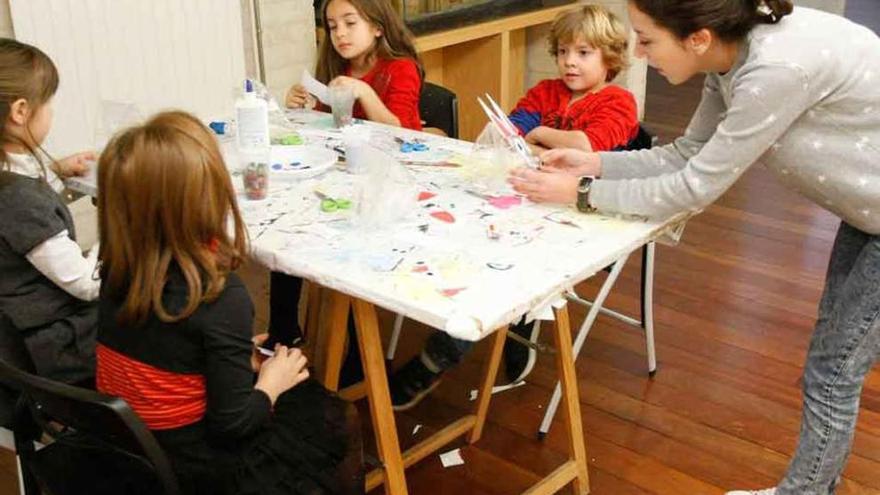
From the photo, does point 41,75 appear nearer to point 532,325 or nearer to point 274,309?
point 274,309

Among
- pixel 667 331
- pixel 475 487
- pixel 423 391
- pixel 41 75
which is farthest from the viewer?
Answer: pixel 667 331

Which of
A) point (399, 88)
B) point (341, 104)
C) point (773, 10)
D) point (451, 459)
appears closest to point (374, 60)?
point (399, 88)

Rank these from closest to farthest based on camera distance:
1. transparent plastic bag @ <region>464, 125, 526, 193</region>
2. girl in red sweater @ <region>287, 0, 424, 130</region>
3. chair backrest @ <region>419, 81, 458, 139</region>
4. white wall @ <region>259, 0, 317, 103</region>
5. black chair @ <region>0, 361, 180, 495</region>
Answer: black chair @ <region>0, 361, 180, 495</region> < transparent plastic bag @ <region>464, 125, 526, 193</region> < girl in red sweater @ <region>287, 0, 424, 130</region> < chair backrest @ <region>419, 81, 458, 139</region> < white wall @ <region>259, 0, 317, 103</region>

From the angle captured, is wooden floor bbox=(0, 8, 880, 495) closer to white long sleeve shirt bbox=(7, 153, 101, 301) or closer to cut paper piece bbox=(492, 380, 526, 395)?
cut paper piece bbox=(492, 380, 526, 395)

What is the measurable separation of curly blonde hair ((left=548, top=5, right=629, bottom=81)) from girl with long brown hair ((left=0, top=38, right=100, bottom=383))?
1270 mm

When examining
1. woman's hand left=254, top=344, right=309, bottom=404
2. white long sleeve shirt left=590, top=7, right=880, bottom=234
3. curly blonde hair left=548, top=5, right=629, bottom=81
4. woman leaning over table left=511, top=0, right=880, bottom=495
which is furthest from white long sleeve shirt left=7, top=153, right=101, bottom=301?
curly blonde hair left=548, top=5, right=629, bottom=81

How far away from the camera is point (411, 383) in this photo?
2.51 metres

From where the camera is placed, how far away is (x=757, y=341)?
2.95m

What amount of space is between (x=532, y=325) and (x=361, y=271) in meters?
1.24

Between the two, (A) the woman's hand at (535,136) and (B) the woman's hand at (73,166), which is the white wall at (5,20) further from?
(A) the woman's hand at (535,136)

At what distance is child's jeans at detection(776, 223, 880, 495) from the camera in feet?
5.89

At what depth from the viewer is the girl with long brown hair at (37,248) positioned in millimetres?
1770

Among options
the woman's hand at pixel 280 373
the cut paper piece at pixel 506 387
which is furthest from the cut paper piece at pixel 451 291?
the cut paper piece at pixel 506 387

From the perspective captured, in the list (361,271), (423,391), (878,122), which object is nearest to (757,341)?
(423,391)
